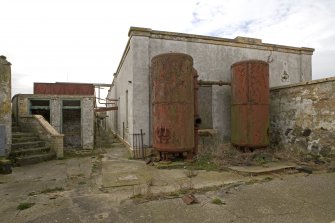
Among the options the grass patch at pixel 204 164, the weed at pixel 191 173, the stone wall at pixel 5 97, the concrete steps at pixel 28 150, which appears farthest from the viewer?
the stone wall at pixel 5 97

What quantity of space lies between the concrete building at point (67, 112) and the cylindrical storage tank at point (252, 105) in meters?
6.37

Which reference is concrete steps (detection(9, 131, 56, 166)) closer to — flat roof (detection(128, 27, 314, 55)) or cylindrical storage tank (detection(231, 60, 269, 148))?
flat roof (detection(128, 27, 314, 55))

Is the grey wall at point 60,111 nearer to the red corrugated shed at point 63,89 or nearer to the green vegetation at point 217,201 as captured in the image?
the green vegetation at point 217,201

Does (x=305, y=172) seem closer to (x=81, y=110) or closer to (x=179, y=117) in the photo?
(x=179, y=117)

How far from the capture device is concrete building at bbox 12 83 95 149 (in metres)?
10.8

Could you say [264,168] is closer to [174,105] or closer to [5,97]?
[174,105]

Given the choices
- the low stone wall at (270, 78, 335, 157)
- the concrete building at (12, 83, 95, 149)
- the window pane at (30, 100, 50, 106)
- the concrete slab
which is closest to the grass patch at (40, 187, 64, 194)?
the concrete slab

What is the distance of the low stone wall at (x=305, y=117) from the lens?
7383 millimetres

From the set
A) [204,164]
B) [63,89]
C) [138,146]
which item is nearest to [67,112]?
[138,146]

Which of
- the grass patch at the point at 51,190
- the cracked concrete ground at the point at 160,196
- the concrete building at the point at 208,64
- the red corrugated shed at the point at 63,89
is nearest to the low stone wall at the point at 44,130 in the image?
the cracked concrete ground at the point at 160,196

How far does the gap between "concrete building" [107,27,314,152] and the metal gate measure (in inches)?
5.4

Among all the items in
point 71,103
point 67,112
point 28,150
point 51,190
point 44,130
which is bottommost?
point 51,190

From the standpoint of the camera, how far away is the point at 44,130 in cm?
943

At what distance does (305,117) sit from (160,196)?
612 cm
